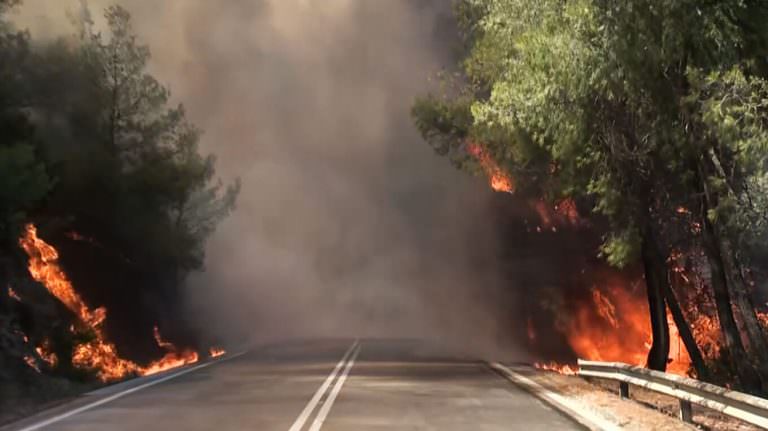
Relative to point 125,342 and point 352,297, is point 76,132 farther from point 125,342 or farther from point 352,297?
point 352,297

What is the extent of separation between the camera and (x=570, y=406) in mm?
12172

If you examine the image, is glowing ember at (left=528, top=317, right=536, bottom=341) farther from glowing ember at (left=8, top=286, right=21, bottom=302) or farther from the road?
glowing ember at (left=8, top=286, right=21, bottom=302)

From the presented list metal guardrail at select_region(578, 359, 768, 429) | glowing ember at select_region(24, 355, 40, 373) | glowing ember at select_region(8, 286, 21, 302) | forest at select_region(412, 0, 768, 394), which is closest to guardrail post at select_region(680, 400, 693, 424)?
metal guardrail at select_region(578, 359, 768, 429)

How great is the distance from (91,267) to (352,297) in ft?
117

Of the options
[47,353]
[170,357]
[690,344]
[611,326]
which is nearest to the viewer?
[690,344]

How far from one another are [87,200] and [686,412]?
24.8 m

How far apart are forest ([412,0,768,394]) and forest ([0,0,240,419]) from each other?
11388 millimetres

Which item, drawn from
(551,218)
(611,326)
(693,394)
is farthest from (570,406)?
(611,326)

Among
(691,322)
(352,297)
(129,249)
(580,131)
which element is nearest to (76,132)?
(129,249)

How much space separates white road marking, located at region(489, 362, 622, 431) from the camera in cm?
1017

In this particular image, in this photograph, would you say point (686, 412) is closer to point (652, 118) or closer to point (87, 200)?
point (652, 118)

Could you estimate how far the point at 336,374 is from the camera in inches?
758

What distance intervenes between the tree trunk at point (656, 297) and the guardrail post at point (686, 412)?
763cm

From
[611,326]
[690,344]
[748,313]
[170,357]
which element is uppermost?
[611,326]
